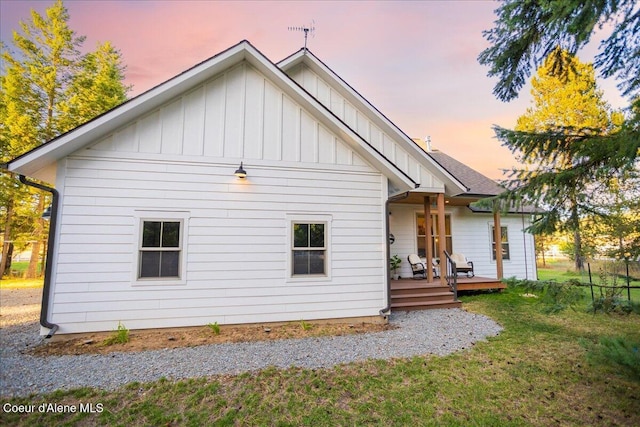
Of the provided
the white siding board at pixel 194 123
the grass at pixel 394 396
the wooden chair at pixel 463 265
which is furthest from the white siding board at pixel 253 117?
the wooden chair at pixel 463 265

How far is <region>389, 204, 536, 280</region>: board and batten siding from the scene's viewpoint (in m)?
10.3

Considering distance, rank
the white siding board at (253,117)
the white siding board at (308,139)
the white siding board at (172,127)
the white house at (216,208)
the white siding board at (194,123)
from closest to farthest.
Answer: the white house at (216,208) → the white siding board at (172,127) → the white siding board at (194,123) → the white siding board at (253,117) → the white siding board at (308,139)

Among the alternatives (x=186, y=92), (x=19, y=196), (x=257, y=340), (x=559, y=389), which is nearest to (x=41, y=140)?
(x=19, y=196)

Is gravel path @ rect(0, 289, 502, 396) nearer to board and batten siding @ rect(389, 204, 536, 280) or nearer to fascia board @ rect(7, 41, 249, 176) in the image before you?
fascia board @ rect(7, 41, 249, 176)

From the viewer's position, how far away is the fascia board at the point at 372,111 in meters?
8.42

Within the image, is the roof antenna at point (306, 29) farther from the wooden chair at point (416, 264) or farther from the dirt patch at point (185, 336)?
the dirt patch at point (185, 336)

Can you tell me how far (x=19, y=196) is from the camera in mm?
14812

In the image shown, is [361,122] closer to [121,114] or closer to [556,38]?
[556,38]

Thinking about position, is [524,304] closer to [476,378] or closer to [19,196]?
[476,378]

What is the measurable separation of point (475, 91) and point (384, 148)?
656 centimetres

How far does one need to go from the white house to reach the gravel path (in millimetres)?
885

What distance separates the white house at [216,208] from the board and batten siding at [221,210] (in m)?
0.02

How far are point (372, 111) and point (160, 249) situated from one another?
6778 mm

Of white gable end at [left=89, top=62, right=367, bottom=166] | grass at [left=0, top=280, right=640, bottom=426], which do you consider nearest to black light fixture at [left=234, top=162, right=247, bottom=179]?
white gable end at [left=89, top=62, right=367, bottom=166]
